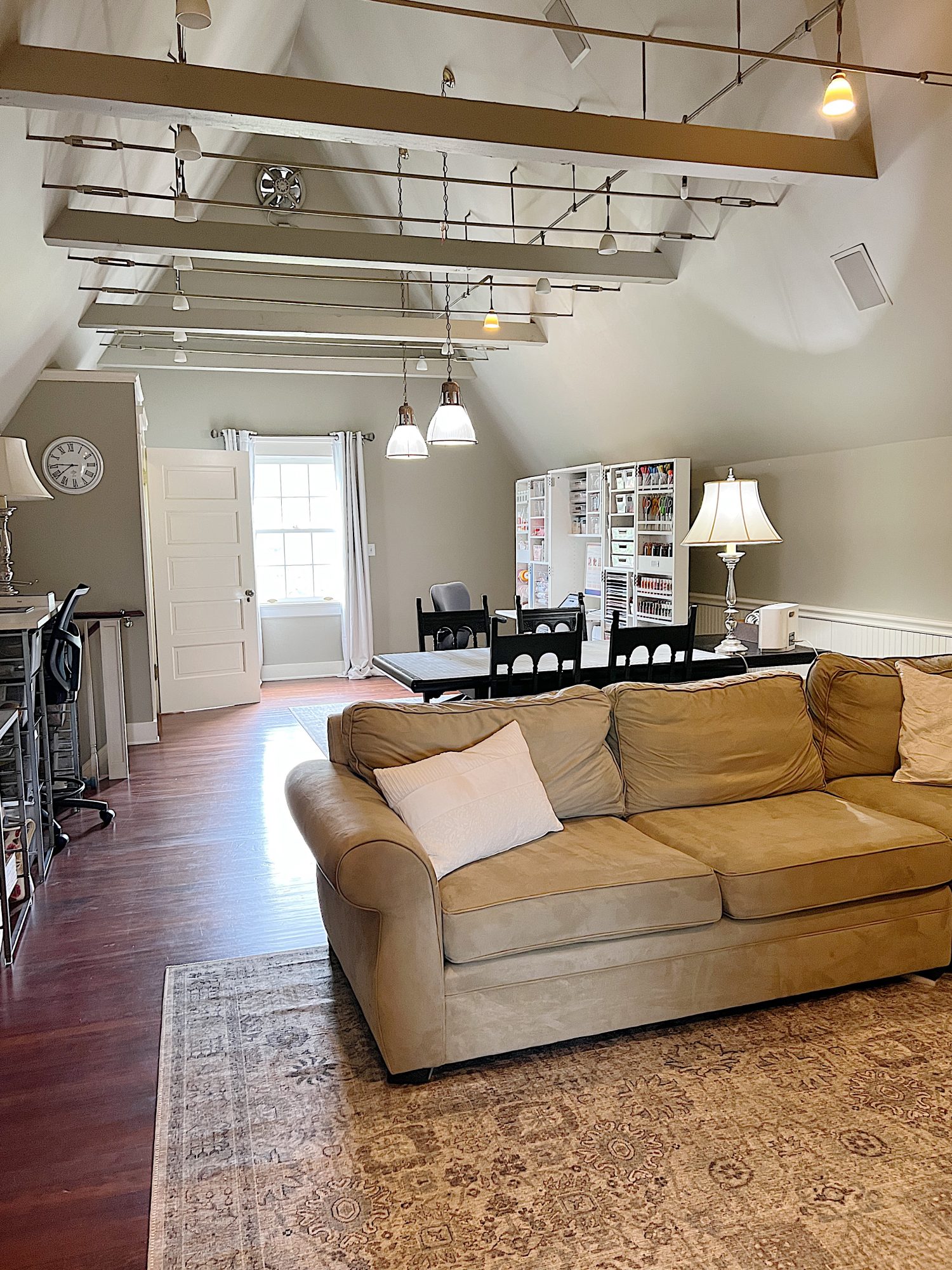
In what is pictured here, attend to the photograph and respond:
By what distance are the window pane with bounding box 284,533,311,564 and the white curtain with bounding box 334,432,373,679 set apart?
1.41ft

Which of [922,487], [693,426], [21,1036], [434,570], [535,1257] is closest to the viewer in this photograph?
[535,1257]

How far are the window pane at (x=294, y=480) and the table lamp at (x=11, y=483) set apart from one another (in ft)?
13.8

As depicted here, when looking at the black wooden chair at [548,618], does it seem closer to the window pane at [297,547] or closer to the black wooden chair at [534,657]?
the black wooden chair at [534,657]

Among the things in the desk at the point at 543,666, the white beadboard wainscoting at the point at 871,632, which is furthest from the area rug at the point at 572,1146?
the white beadboard wainscoting at the point at 871,632

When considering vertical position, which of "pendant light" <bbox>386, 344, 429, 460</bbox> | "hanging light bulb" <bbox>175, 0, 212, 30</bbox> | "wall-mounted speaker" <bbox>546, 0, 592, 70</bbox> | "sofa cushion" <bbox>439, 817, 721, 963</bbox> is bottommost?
"sofa cushion" <bbox>439, 817, 721, 963</bbox>

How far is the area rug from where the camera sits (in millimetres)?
1885

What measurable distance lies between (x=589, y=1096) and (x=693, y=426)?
5.15m

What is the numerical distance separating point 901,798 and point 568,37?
11.4 feet

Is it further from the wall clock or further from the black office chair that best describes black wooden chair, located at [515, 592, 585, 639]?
the wall clock

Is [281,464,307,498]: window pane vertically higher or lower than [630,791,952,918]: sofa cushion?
higher

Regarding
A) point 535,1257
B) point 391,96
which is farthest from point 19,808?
point 391,96

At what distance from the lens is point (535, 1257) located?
1848 millimetres

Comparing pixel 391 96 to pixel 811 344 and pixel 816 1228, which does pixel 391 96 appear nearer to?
pixel 811 344

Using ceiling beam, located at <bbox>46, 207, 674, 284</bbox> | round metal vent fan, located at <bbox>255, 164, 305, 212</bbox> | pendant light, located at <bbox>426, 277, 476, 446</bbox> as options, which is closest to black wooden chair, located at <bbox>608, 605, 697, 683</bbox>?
pendant light, located at <bbox>426, 277, 476, 446</bbox>
